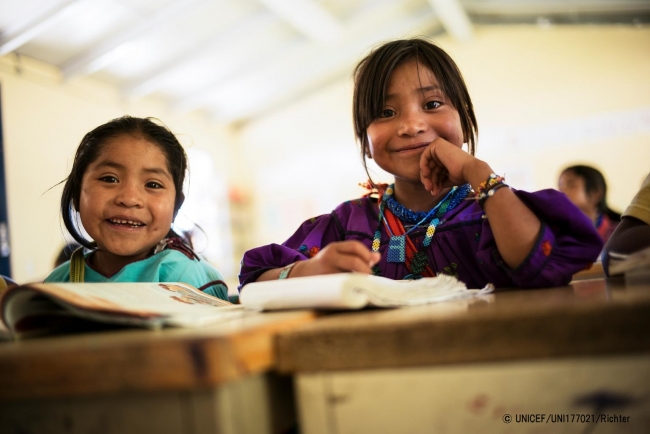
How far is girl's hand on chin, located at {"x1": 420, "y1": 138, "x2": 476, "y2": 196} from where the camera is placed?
100 cm

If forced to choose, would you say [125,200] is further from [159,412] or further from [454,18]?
[454,18]

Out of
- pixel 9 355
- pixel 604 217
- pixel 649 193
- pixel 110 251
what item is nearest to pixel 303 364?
pixel 9 355

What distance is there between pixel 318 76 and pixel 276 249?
810 cm

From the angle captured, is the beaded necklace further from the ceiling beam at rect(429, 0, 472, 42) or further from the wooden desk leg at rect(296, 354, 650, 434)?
the ceiling beam at rect(429, 0, 472, 42)

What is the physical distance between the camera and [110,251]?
1.23 m

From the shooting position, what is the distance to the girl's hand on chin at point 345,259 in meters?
0.73

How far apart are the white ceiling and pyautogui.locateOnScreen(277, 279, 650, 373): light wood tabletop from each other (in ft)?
16.6

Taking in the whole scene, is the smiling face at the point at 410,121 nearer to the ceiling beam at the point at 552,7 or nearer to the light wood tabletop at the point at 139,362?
the light wood tabletop at the point at 139,362

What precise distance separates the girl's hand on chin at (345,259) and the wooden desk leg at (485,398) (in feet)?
0.92

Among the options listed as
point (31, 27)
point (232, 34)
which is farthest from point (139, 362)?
point (232, 34)

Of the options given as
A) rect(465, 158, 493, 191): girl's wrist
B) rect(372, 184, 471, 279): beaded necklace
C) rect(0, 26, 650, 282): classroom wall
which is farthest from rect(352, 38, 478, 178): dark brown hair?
rect(0, 26, 650, 282): classroom wall

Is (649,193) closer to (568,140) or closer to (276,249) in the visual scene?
(276,249)

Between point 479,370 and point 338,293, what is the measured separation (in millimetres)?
174

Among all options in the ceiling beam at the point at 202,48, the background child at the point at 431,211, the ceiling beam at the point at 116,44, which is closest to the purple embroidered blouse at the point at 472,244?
the background child at the point at 431,211
